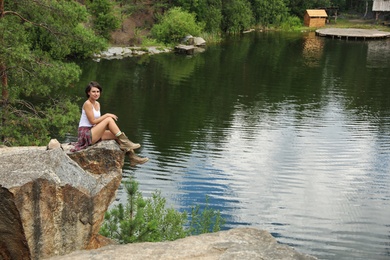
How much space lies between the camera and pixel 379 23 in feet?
257

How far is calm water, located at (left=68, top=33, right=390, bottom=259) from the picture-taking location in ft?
58.5

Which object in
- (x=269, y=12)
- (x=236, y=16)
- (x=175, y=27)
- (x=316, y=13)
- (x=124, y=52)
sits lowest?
(x=124, y=52)

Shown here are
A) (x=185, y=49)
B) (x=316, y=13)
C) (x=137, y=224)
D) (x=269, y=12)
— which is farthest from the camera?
(x=316, y=13)

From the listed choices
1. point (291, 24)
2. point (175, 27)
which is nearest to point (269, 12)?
point (291, 24)

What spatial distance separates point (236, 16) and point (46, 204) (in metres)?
60.5

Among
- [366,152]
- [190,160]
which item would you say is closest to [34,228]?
[190,160]

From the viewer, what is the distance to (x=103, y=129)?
10656mm

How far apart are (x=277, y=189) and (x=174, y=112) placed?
12.6 m

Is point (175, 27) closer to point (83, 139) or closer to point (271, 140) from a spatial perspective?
point (271, 140)

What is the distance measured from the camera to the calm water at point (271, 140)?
58.5ft

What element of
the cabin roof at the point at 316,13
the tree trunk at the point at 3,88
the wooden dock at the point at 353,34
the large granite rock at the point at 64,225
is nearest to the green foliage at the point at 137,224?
the large granite rock at the point at 64,225

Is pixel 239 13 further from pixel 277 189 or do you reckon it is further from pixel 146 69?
pixel 277 189

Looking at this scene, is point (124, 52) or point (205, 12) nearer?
point (124, 52)

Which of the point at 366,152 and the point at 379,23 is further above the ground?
the point at 379,23
